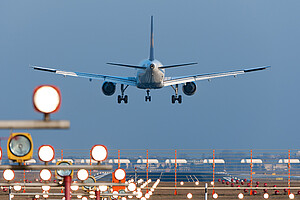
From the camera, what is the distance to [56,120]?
7.80 m

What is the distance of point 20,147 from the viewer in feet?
32.7

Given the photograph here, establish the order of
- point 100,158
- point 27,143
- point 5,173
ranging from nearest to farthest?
point 27,143 < point 100,158 < point 5,173

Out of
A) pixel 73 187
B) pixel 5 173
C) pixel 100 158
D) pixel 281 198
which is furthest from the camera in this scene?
pixel 281 198

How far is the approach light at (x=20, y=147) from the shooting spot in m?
9.90

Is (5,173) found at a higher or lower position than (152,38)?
lower

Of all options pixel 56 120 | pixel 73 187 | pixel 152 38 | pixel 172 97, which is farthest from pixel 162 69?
pixel 56 120

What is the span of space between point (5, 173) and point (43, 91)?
22.1ft

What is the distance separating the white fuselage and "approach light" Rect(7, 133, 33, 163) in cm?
5033

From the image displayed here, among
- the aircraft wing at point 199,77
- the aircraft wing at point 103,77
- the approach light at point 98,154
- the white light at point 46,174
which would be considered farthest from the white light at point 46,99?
the aircraft wing at point 103,77

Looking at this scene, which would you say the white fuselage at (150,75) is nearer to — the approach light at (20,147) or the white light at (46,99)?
the approach light at (20,147)

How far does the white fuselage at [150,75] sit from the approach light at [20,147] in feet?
165

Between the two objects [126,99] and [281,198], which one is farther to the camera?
[126,99]

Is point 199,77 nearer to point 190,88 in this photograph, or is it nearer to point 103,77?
point 190,88

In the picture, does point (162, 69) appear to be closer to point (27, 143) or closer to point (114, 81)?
point (114, 81)
